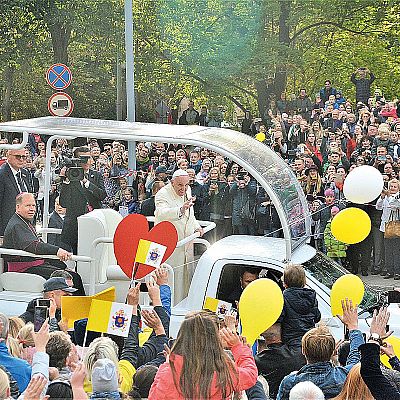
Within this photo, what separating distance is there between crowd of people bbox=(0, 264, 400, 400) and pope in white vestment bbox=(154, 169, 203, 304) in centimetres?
158

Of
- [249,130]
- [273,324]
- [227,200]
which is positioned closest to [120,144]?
[227,200]

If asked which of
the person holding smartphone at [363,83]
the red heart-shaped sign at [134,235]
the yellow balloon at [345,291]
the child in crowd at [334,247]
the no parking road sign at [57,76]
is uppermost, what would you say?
the person holding smartphone at [363,83]

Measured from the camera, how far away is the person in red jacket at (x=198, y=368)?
15.5 feet

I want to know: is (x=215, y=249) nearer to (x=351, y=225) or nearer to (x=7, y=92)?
(x=351, y=225)

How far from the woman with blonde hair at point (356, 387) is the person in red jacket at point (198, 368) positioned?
1.84ft

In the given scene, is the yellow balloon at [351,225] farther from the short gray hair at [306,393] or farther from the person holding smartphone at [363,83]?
the person holding smartphone at [363,83]

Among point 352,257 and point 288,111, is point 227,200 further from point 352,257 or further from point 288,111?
Result: point 288,111

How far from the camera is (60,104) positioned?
50.6ft

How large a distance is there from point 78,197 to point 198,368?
191 inches

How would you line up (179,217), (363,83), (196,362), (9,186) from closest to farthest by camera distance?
(196,362)
(179,217)
(9,186)
(363,83)

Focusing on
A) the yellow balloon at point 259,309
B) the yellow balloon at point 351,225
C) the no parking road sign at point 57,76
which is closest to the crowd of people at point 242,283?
the yellow balloon at point 259,309

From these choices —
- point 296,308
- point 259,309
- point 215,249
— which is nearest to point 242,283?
point 215,249

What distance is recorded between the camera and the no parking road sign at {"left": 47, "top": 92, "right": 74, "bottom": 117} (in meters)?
A: 14.9

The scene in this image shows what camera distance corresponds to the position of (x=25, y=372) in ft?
17.5
